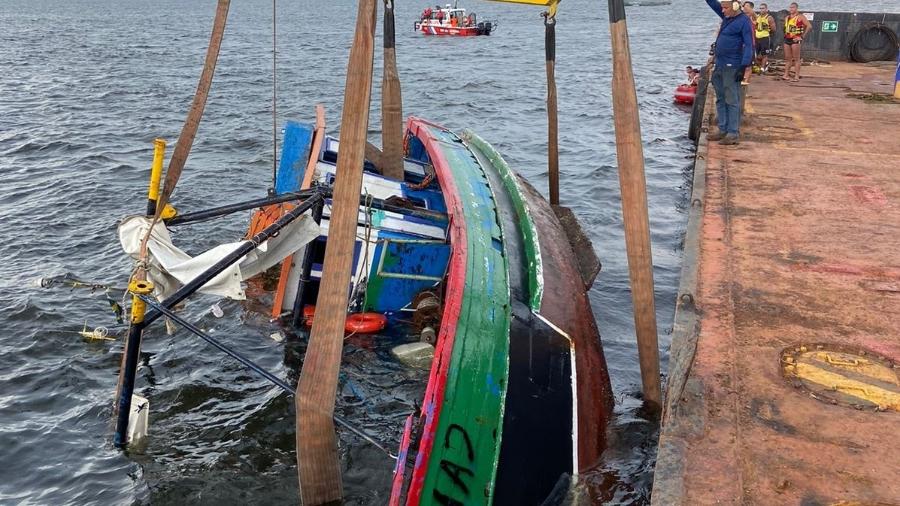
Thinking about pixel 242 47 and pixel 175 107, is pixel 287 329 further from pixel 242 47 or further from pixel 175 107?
pixel 242 47

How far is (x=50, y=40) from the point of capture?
52.4 meters

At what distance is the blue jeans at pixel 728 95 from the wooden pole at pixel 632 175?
6179 millimetres

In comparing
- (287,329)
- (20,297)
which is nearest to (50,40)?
(20,297)

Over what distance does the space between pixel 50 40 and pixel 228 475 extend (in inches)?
2121

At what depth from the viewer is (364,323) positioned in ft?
30.3

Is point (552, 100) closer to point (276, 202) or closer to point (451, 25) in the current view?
point (276, 202)

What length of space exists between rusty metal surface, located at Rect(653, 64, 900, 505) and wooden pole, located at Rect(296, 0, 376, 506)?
211cm

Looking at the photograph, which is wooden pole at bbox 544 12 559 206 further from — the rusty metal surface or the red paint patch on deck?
the red paint patch on deck

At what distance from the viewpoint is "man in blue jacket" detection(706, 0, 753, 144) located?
1116cm

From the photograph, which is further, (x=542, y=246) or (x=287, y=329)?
(x=287, y=329)

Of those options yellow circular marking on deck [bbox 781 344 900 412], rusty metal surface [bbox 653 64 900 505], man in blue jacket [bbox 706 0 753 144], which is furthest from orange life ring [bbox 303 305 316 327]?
man in blue jacket [bbox 706 0 753 144]

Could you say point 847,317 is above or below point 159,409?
above

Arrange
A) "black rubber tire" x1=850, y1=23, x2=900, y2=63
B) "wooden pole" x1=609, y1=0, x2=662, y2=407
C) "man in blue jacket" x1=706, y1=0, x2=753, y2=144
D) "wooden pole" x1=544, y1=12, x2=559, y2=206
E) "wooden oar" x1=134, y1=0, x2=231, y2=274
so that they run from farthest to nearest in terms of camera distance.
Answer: "black rubber tire" x1=850, y1=23, x2=900, y2=63, "man in blue jacket" x1=706, y1=0, x2=753, y2=144, "wooden pole" x1=544, y1=12, x2=559, y2=206, "wooden oar" x1=134, y1=0, x2=231, y2=274, "wooden pole" x1=609, y1=0, x2=662, y2=407

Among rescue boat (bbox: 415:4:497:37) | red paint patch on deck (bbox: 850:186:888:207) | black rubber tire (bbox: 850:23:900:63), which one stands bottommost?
red paint patch on deck (bbox: 850:186:888:207)
